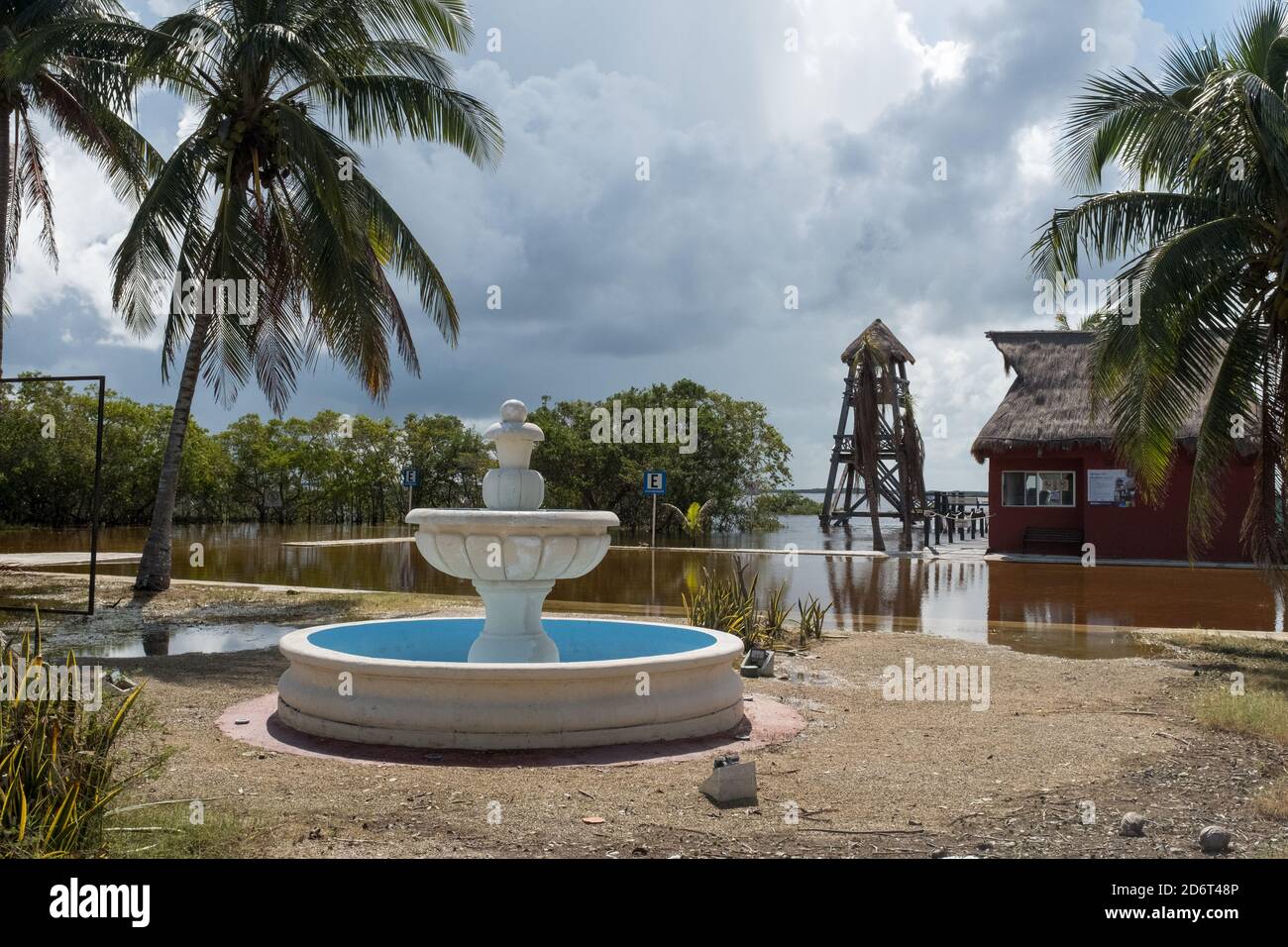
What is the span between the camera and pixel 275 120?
14.4 meters

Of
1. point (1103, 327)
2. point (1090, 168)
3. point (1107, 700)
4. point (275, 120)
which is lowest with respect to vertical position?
point (1107, 700)

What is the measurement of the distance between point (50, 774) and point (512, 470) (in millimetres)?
4144

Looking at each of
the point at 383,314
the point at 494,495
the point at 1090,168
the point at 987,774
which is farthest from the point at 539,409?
the point at 987,774

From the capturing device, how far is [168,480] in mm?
14938

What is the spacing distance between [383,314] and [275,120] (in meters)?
3.12

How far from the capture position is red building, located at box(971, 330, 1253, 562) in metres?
25.5

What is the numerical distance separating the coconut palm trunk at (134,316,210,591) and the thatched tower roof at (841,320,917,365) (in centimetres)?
1938

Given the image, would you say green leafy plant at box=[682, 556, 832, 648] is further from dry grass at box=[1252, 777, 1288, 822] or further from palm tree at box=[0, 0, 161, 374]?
palm tree at box=[0, 0, 161, 374]

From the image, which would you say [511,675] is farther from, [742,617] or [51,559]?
[51,559]

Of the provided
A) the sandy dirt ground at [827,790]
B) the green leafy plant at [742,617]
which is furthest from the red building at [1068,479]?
the sandy dirt ground at [827,790]

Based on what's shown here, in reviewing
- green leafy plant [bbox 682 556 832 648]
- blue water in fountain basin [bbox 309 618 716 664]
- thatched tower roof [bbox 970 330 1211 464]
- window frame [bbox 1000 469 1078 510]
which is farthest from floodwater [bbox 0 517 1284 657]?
blue water in fountain basin [bbox 309 618 716 664]

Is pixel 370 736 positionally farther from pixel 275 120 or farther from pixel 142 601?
pixel 275 120
